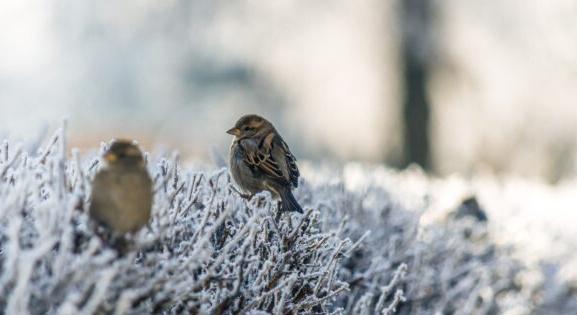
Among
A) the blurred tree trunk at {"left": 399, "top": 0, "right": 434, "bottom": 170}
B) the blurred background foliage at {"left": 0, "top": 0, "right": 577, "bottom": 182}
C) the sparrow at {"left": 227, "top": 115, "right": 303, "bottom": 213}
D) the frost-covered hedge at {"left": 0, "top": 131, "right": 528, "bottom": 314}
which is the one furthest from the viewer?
the blurred background foliage at {"left": 0, "top": 0, "right": 577, "bottom": 182}

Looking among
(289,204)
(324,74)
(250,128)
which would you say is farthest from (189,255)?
(324,74)

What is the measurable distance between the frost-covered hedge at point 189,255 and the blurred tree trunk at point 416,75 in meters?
14.0

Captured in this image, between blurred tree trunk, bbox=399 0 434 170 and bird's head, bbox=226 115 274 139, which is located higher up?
blurred tree trunk, bbox=399 0 434 170

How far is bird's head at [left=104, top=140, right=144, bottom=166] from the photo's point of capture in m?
3.11

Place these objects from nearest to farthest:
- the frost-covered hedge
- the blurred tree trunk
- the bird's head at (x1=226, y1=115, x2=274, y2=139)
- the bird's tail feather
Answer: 1. the frost-covered hedge
2. the bird's tail feather
3. the bird's head at (x1=226, y1=115, x2=274, y2=139)
4. the blurred tree trunk

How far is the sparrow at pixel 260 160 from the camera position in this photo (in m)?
5.04

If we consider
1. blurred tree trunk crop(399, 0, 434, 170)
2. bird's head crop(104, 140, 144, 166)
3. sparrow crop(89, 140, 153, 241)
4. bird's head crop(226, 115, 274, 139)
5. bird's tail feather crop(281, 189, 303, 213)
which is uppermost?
blurred tree trunk crop(399, 0, 434, 170)

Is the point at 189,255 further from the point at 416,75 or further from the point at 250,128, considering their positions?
the point at 416,75

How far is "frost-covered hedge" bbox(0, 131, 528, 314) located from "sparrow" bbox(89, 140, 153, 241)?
59mm

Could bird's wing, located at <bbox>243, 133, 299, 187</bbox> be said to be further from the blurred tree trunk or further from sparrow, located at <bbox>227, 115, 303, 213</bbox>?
the blurred tree trunk

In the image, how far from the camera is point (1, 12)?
20984mm

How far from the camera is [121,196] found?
10.1ft

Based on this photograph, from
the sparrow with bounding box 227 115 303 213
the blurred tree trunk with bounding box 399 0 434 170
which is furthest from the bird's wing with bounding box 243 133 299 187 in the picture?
the blurred tree trunk with bounding box 399 0 434 170

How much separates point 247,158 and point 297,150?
17.5m
